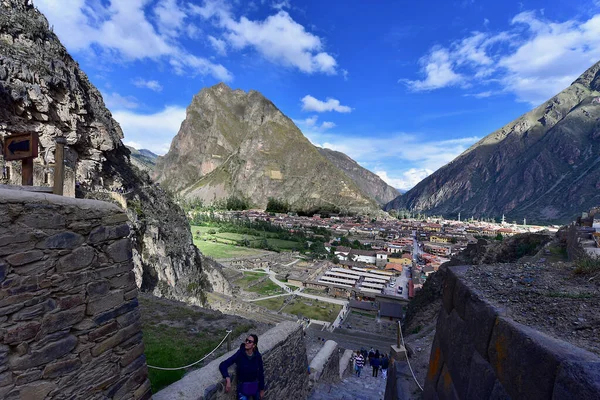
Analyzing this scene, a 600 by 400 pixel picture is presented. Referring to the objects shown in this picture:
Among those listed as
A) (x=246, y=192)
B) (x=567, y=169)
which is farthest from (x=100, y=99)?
(x=567, y=169)

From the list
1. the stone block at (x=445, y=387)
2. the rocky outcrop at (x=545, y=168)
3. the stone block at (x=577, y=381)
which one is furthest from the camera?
the rocky outcrop at (x=545, y=168)

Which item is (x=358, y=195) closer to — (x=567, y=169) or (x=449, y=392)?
(x=567, y=169)

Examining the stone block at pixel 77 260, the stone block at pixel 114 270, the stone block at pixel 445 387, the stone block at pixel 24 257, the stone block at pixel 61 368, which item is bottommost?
the stone block at pixel 445 387

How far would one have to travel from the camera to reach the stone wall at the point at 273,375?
3914 millimetres

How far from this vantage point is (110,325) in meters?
2.70

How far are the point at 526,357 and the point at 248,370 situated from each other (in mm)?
3798

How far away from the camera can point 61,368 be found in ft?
7.70

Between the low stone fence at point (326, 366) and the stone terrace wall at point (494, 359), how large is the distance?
4.75 m

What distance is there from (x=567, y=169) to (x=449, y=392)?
656ft

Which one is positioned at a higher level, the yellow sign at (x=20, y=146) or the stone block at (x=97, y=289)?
the yellow sign at (x=20, y=146)

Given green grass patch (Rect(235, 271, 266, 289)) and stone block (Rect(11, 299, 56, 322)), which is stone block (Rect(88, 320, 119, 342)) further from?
green grass patch (Rect(235, 271, 266, 289))

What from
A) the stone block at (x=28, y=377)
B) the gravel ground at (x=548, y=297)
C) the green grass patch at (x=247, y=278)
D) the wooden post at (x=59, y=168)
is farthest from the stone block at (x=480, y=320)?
the green grass patch at (x=247, y=278)

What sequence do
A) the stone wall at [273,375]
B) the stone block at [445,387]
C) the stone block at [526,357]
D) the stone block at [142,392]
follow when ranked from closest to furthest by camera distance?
the stone block at [526,357]
the stone block at [142,392]
the stone block at [445,387]
the stone wall at [273,375]

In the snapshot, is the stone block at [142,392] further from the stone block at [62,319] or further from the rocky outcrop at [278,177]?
the rocky outcrop at [278,177]
